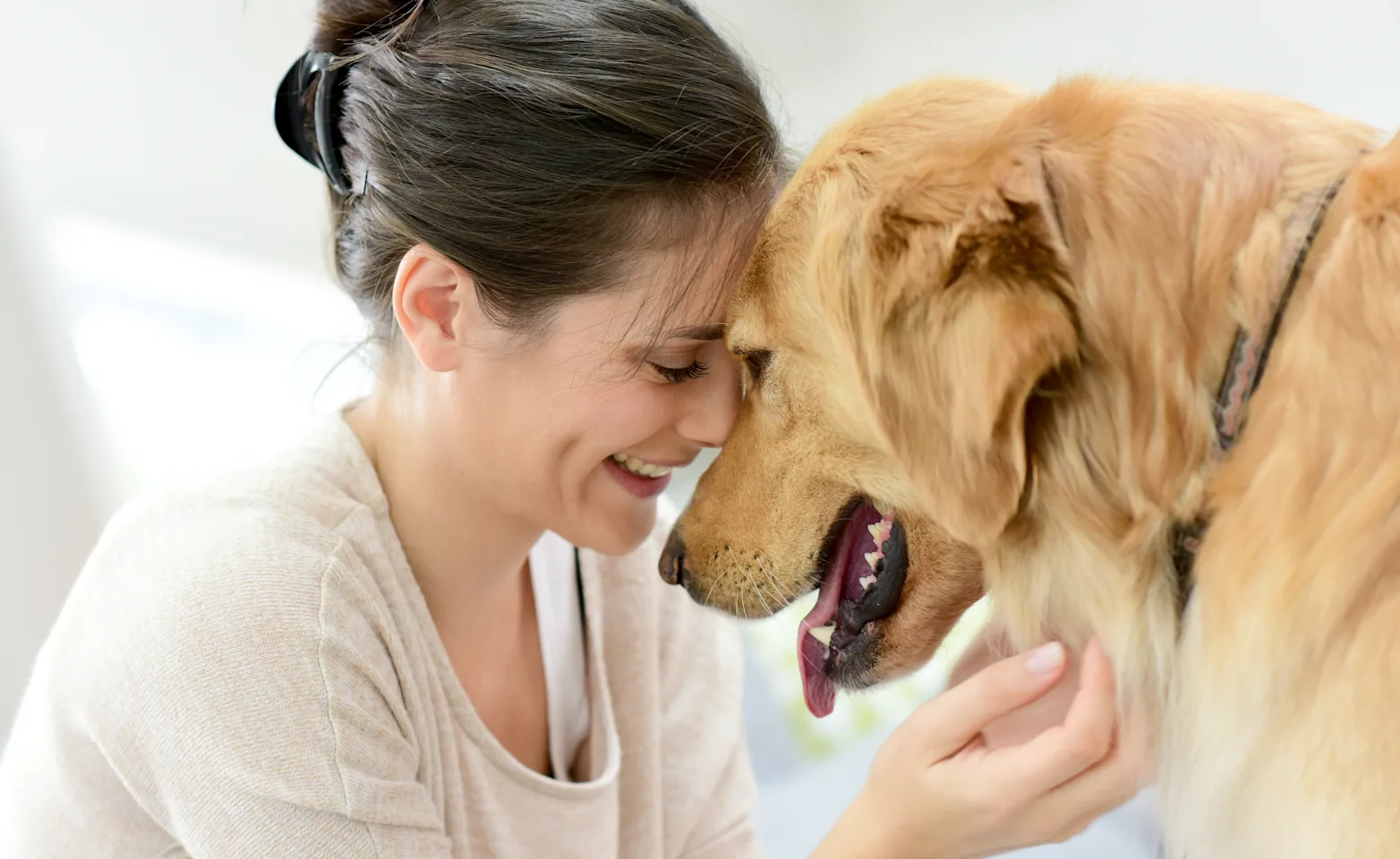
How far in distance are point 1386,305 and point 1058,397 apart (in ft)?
0.65

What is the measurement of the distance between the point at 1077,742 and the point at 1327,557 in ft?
0.89

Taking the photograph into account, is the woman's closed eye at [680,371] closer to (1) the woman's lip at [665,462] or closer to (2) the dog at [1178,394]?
(1) the woman's lip at [665,462]

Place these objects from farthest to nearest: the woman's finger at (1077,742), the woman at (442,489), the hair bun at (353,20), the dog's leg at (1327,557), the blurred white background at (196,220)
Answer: the blurred white background at (196,220), the hair bun at (353,20), the woman at (442,489), the woman's finger at (1077,742), the dog's leg at (1327,557)

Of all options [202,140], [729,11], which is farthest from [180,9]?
[729,11]

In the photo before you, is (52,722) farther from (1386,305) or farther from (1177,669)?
(1386,305)

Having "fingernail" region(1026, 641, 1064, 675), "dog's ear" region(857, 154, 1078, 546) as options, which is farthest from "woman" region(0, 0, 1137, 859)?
"dog's ear" region(857, 154, 1078, 546)

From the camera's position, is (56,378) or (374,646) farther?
(56,378)

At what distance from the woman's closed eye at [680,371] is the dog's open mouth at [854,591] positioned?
210 mm

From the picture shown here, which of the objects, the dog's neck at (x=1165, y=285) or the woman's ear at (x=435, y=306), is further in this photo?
the woman's ear at (x=435, y=306)

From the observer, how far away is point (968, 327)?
27.6 inches

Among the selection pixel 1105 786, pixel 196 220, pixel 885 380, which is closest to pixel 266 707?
pixel 885 380

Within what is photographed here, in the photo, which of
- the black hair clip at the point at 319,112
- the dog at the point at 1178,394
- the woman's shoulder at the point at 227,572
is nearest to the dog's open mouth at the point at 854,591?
the dog at the point at 1178,394

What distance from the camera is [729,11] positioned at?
1926 millimetres

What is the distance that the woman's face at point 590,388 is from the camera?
1.00 m
